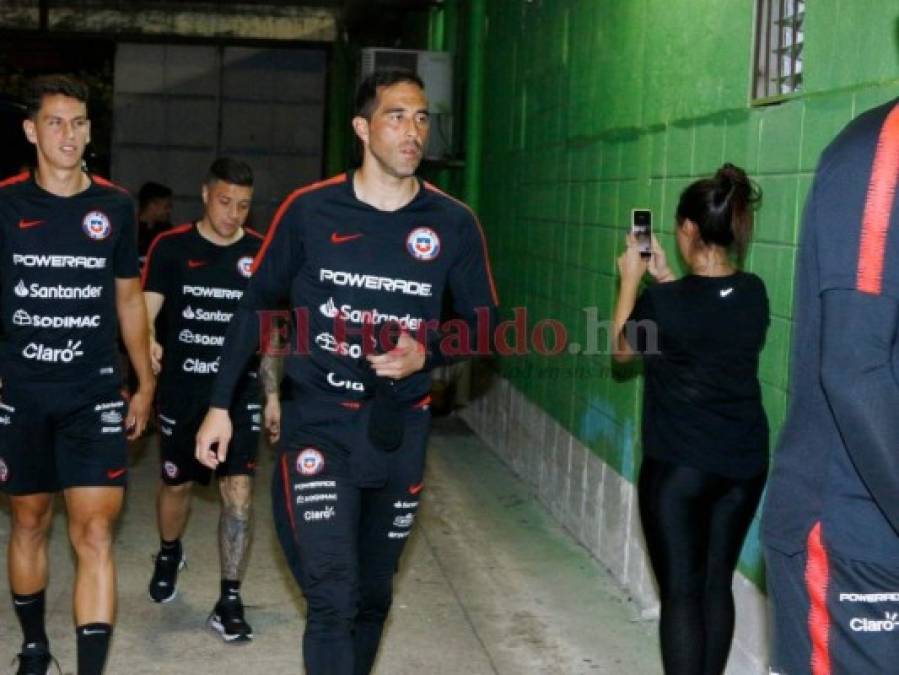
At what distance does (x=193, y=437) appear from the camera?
6289mm

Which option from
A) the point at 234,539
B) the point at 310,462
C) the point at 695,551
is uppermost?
the point at 310,462

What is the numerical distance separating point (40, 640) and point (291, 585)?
1747mm

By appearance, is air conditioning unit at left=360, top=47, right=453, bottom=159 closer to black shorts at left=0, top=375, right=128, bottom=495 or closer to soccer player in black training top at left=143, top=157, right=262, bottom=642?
soccer player in black training top at left=143, top=157, right=262, bottom=642

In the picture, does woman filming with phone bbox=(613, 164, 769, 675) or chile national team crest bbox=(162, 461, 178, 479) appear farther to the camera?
chile national team crest bbox=(162, 461, 178, 479)

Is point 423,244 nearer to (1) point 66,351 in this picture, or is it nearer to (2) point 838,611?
(1) point 66,351

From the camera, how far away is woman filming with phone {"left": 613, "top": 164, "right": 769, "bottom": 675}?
177 inches

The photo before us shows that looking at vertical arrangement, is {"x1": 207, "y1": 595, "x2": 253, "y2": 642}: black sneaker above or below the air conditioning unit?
below

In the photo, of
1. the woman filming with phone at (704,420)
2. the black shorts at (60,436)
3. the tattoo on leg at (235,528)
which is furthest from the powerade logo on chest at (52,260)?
the woman filming with phone at (704,420)

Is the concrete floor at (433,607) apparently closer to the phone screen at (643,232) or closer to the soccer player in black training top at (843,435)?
the phone screen at (643,232)

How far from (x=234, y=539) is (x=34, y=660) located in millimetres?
1125

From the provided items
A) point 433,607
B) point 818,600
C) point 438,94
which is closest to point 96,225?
point 433,607

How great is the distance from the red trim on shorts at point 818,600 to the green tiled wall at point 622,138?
6.68 ft

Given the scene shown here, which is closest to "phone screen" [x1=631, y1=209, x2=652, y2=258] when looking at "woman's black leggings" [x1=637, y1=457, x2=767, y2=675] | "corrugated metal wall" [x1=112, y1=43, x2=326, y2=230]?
"woman's black leggings" [x1=637, y1=457, x2=767, y2=675]

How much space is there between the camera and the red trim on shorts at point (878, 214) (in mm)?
2143
